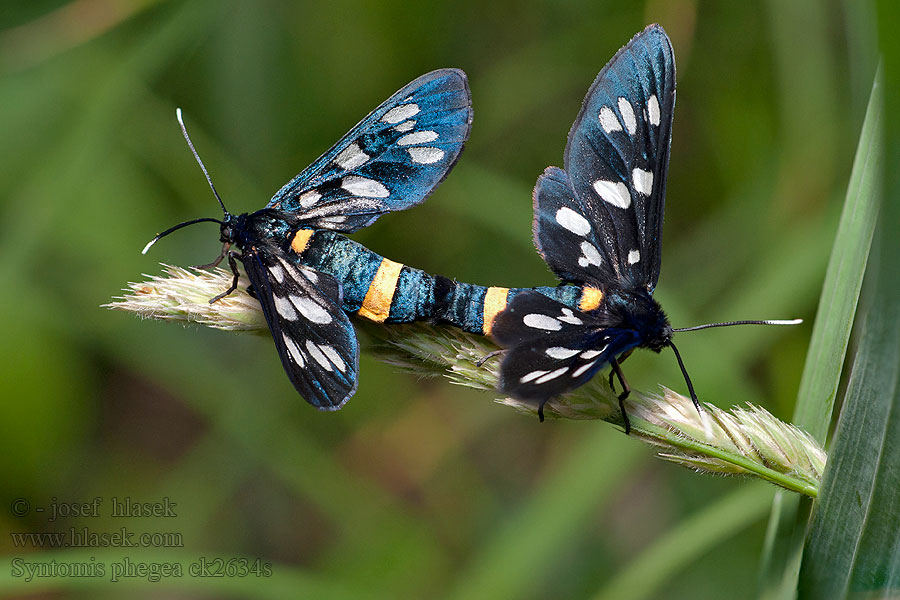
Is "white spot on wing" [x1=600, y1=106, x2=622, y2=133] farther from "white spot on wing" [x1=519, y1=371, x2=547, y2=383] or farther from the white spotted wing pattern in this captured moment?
"white spot on wing" [x1=519, y1=371, x2=547, y2=383]

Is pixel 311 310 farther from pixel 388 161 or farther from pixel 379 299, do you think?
pixel 388 161

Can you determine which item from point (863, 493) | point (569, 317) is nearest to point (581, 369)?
point (569, 317)

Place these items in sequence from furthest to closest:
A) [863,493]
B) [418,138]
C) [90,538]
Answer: [90,538] → [418,138] → [863,493]

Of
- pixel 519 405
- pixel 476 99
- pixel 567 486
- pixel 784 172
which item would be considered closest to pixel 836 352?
pixel 519 405

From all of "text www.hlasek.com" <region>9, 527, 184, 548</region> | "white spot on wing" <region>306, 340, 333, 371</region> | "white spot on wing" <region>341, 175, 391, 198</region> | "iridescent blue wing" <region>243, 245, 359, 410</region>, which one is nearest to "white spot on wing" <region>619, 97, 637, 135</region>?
"white spot on wing" <region>341, 175, 391, 198</region>

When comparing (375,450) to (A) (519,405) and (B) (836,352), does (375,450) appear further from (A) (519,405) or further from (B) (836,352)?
(B) (836,352)

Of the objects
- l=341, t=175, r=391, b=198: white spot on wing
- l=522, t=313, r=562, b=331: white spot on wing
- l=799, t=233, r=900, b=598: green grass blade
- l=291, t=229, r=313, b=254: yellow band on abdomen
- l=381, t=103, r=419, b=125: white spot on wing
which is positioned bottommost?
l=799, t=233, r=900, b=598: green grass blade
